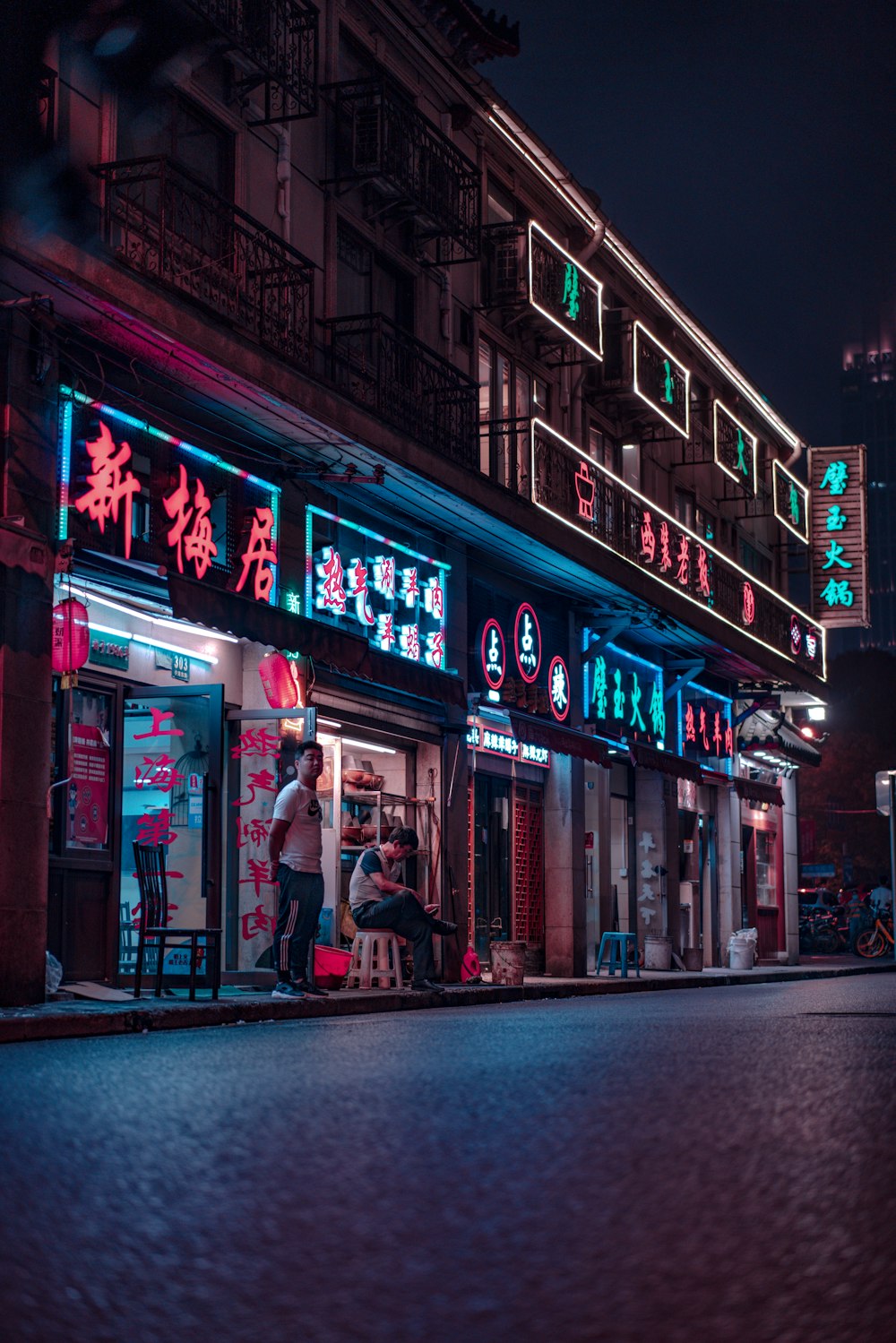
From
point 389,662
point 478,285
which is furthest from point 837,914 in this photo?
point 389,662

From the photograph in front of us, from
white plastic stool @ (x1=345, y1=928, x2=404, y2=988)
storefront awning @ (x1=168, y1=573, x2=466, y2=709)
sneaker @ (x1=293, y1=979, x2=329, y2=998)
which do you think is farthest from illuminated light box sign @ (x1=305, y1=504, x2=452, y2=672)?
sneaker @ (x1=293, y1=979, x2=329, y2=998)

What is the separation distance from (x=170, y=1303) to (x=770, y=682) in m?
31.3

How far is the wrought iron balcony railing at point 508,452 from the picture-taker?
22.0m

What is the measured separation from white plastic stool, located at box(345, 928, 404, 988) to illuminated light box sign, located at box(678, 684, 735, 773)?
14.2 meters

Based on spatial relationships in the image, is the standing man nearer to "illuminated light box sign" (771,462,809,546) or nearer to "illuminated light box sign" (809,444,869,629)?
"illuminated light box sign" (771,462,809,546)

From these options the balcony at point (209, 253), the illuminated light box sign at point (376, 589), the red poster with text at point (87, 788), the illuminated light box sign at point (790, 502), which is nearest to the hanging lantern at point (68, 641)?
the red poster with text at point (87, 788)

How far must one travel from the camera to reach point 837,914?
45.1m

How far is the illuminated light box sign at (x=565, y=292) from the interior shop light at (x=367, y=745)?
6734 mm

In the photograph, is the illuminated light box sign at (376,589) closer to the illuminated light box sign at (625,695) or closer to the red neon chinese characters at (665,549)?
the illuminated light box sign at (625,695)

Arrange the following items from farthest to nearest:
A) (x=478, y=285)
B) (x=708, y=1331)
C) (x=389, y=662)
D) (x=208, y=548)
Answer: (x=478, y=285), (x=389, y=662), (x=208, y=548), (x=708, y=1331)

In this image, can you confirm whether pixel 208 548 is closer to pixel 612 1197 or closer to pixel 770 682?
pixel 612 1197

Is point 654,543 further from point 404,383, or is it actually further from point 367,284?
point 367,284

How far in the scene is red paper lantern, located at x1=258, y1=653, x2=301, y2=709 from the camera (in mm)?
16922

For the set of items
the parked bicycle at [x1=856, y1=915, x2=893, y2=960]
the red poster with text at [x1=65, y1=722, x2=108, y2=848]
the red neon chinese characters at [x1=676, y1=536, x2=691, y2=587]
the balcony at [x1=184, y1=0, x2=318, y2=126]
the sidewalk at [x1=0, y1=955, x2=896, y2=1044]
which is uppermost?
the balcony at [x1=184, y1=0, x2=318, y2=126]
